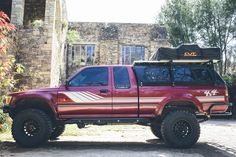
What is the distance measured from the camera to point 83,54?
25531mm

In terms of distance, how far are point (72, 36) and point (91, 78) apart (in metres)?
16.6

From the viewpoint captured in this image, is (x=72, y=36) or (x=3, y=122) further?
(x=72, y=36)

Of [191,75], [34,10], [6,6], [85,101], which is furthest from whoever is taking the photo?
[6,6]

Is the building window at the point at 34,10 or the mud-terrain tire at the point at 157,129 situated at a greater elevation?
the building window at the point at 34,10

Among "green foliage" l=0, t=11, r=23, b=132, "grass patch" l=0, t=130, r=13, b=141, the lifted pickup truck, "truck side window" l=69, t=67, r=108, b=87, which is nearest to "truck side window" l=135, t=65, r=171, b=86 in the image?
the lifted pickup truck

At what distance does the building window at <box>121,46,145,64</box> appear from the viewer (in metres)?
25.7

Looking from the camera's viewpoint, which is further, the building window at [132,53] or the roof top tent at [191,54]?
the building window at [132,53]

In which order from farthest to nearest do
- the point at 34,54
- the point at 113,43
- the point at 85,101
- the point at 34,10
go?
the point at 113,43
the point at 34,10
the point at 34,54
the point at 85,101

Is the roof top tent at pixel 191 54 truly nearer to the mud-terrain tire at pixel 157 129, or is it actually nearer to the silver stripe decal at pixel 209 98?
the silver stripe decal at pixel 209 98

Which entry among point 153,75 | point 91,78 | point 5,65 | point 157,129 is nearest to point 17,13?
point 5,65

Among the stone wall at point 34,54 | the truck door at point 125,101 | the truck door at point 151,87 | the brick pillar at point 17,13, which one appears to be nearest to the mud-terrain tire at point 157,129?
the truck door at point 151,87

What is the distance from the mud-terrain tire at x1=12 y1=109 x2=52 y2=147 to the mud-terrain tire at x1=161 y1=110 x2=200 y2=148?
9.16ft

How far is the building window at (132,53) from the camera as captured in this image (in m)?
25.7

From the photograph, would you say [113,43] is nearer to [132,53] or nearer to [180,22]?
[132,53]
